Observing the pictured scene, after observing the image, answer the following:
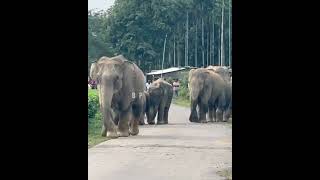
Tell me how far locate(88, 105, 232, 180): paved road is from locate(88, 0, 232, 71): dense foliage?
55 cm

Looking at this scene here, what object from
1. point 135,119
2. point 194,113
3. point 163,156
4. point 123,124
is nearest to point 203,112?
point 194,113

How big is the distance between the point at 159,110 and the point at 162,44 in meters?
3.28

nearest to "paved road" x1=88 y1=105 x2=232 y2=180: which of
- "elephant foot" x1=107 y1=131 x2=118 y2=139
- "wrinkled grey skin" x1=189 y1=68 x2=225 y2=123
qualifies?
"elephant foot" x1=107 y1=131 x2=118 y2=139

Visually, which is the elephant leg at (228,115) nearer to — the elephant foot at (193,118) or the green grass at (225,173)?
the elephant foot at (193,118)

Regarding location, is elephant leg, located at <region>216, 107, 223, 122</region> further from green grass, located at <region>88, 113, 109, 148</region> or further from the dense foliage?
the dense foliage

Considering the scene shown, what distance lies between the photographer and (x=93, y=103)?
17.0ft

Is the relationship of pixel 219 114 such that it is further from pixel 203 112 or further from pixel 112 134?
pixel 112 134

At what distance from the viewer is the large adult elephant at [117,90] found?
4.95 meters

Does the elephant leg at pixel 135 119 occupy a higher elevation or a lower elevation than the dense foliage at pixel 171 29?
lower

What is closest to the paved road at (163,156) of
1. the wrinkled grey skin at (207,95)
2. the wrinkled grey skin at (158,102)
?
the wrinkled grey skin at (158,102)

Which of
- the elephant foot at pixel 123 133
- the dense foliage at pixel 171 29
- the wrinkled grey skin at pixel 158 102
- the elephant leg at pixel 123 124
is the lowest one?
the elephant foot at pixel 123 133

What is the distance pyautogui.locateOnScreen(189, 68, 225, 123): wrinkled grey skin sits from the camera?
6458 millimetres

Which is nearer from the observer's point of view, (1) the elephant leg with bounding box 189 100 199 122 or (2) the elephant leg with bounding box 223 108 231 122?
(2) the elephant leg with bounding box 223 108 231 122
